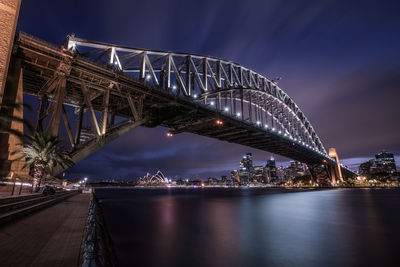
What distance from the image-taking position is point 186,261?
9398mm

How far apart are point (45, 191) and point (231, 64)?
49818 millimetres

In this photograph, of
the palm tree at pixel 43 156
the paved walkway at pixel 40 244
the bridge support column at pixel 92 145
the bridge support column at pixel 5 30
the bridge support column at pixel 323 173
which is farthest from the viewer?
the bridge support column at pixel 323 173

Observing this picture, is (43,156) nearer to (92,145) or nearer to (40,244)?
(92,145)

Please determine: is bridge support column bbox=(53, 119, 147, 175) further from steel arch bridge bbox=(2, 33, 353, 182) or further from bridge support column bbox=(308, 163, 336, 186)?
bridge support column bbox=(308, 163, 336, 186)

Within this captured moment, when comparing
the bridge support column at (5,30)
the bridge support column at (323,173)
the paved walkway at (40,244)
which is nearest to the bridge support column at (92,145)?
the bridge support column at (5,30)

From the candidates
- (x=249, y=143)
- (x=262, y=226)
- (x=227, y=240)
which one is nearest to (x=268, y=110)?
(x=249, y=143)

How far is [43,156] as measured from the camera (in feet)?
61.4

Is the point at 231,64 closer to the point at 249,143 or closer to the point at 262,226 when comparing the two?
the point at 249,143

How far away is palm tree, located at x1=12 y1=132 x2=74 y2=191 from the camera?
703 inches

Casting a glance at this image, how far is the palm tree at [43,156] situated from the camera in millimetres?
17859

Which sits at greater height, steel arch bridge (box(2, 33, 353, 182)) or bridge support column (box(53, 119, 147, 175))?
steel arch bridge (box(2, 33, 353, 182))

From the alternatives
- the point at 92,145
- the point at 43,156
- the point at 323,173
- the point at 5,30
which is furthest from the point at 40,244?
the point at 323,173

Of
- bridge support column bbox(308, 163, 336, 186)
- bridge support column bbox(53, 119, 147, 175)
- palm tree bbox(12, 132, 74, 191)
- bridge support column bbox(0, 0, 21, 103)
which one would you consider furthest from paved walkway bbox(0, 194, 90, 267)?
bridge support column bbox(308, 163, 336, 186)

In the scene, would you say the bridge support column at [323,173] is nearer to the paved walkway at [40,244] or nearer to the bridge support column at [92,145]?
the bridge support column at [92,145]
